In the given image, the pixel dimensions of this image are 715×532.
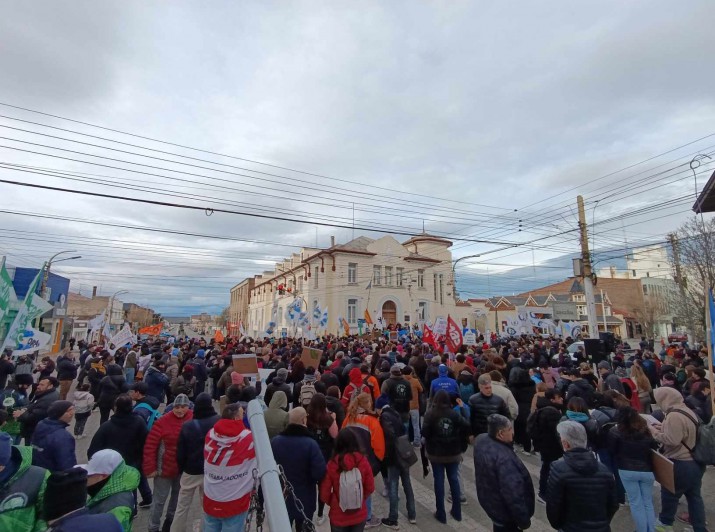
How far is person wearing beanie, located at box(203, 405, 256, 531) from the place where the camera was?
11.5ft

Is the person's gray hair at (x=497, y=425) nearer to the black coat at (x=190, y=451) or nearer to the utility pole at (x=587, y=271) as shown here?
the black coat at (x=190, y=451)

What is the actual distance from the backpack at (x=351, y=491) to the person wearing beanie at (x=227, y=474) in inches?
36.3

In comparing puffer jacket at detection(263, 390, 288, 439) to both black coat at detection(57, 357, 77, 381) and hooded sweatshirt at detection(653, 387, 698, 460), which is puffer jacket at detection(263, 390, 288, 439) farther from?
black coat at detection(57, 357, 77, 381)

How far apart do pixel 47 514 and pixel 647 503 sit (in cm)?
554

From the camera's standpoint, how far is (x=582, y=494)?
9.94 ft

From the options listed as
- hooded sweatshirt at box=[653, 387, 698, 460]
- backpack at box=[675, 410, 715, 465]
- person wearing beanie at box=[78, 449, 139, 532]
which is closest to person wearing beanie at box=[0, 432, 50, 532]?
person wearing beanie at box=[78, 449, 139, 532]

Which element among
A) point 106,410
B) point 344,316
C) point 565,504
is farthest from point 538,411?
point 344,316

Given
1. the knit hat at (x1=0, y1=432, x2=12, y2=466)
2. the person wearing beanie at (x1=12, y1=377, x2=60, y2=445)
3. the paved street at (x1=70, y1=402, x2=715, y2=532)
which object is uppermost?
the knit hat at (x1=0, y1=432, x2=12, y2=466)

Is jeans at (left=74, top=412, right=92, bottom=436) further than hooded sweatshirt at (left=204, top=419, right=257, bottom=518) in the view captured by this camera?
Yes

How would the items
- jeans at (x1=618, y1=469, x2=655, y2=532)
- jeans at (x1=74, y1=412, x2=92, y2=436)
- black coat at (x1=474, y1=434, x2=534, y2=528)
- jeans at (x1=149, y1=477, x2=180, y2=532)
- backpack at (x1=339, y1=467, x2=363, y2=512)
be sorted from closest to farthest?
black coat at (x1=474, y1=434, x2=534, y2=528)
backpack at (x1=339, y1=467, x2=363, y2=512)
jeans at (x1=618, y1=469, x2=655, y2=532)
jeans at (x1=149, y1=477, x2=180, y2=532)
jeans at (x1=74, y1=412, x2=92, y2=436)

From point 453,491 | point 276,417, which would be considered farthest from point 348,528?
point 453,491

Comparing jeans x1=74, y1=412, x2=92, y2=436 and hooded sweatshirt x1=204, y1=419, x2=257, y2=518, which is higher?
hooded sweatshirt x1=204, y1=419, x2=257, y2=518

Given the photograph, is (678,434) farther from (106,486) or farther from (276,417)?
(106,486)

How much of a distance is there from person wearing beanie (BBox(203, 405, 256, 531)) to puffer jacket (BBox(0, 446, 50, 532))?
1.30 meters
